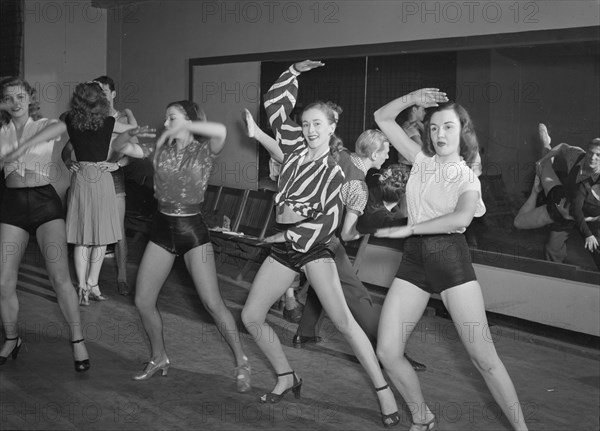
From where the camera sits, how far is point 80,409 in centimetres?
434

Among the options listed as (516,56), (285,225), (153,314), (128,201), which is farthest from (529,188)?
(128,201)

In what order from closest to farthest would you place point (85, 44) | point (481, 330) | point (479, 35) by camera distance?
point (481, 330)
point (479, 35)
point (85, 44)

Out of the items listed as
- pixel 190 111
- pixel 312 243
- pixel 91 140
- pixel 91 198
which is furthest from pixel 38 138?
pixel 91 198

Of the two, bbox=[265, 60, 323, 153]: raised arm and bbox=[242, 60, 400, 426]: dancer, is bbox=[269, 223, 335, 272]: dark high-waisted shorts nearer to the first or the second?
bbox=[242, 60, 400, 426]: dancer

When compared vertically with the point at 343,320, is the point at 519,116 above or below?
above

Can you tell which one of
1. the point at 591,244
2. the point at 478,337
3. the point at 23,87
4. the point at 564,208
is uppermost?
the point at 23,87

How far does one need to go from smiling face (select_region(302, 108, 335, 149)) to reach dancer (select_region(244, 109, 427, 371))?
10.7 inches

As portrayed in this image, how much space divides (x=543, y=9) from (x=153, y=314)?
134 inches

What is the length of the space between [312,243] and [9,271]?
1809 mm

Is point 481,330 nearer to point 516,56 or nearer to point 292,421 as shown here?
point 292,421

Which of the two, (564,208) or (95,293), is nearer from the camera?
(564,208)

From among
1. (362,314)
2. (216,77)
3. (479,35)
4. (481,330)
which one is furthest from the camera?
(216,77)

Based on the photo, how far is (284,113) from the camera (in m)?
4.54

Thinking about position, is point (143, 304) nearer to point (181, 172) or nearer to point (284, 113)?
point (181, 172)
